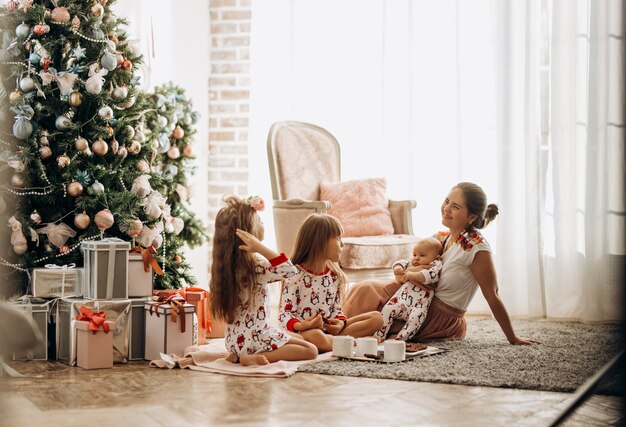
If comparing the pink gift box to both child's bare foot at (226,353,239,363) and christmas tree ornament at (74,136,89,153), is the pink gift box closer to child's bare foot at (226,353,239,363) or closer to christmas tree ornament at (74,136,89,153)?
child's bare foot at (226,353,239,363)

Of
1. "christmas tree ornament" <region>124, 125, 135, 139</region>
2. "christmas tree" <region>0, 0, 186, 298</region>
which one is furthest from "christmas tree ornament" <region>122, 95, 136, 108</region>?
"christmas tree ornament" <region>124, 125, 135, 139</region>

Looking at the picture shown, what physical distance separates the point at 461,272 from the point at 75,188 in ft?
5.84

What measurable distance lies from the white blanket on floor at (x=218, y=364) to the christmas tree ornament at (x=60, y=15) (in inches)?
61.8

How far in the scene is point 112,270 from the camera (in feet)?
11.0

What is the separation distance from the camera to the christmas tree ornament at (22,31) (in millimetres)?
3463

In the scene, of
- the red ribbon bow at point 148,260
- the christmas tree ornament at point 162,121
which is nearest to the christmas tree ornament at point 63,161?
the red ribbon bow at point 148,260

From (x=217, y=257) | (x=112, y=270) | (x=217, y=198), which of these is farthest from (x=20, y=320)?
(x=217, y=198)

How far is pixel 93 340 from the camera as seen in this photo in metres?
3.12

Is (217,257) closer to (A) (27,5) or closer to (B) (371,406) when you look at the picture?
(B) (371,406)

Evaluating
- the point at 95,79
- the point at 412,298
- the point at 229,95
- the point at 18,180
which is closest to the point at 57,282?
the point at 18,180

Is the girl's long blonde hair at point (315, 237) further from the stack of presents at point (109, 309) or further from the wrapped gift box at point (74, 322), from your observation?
the wrapped gift box at point (74, 322)

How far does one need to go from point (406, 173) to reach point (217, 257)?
2.44 metres

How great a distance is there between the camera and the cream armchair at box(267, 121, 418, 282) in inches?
166

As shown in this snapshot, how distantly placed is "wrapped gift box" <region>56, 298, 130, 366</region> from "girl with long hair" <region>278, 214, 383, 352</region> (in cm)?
68
